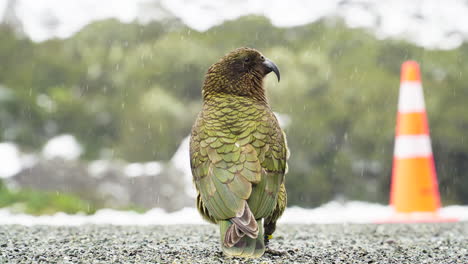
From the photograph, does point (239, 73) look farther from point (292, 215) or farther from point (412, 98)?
point (292, 215)

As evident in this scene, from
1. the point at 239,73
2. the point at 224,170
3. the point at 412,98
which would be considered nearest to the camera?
the point at 224,170

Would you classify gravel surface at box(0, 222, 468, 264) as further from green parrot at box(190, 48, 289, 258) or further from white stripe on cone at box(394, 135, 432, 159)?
white stripe on cone at box(394, 135, 432, 159)

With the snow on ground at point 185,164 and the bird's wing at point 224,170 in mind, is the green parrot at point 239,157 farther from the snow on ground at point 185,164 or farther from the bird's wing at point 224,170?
the snow on ground at point 185,164

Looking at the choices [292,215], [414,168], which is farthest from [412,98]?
[292,215]

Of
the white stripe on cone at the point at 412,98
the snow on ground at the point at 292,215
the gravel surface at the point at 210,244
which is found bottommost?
the gravel surface at the point at 210,244

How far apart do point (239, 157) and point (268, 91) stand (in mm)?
6651

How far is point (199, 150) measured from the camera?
314cm

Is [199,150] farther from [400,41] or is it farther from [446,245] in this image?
[400,41]

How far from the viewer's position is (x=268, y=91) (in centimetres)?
961

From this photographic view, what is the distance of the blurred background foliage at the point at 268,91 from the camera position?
369 inches

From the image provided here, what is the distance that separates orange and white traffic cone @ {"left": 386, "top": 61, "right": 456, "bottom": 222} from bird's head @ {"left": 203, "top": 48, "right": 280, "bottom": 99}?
2946mm

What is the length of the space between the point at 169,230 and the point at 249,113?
224cm

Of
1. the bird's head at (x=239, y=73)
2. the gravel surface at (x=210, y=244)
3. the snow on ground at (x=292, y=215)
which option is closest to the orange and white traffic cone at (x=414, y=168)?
the snow on ground at (x=292, y=215)

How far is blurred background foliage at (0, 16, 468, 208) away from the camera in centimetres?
938
